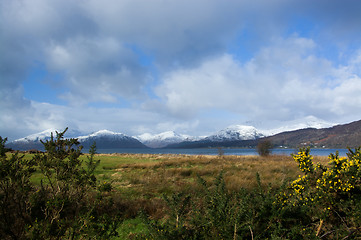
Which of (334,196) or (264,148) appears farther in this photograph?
(264,148)

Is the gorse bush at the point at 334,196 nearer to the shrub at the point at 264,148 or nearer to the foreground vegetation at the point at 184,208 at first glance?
the foreground vegetation at the point at 184,208

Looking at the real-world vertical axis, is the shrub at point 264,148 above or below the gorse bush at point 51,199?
below

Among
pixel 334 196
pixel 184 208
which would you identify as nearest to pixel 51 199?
pixel 184 208

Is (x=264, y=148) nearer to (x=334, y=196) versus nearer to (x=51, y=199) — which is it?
(x=334, y=196)

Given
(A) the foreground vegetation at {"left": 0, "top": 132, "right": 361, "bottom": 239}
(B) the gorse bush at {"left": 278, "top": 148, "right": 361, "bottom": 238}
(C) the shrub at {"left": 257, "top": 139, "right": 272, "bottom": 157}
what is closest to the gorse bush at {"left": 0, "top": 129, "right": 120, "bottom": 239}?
(A) the foreground vegetation at {"left": 0, "top": 132, "right": 361, "bottom": 239}

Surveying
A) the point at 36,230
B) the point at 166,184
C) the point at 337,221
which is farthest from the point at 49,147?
the point at 166,184

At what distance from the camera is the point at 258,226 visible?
398 centimetres

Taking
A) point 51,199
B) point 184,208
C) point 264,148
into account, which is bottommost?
point 264,148

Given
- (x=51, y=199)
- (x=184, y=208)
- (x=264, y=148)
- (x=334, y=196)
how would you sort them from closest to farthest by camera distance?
(x=51, y=199), (x=184, y=208), (x=334, y=196), (x=264, y=148)

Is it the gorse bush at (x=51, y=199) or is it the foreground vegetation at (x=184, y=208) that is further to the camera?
the foreground vegetation at (x=184, y=208)

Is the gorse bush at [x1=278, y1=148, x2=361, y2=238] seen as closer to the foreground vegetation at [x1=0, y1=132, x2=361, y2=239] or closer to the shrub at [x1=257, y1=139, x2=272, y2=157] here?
the foreground vegetation at [x1=0, y1=132, x2=361, y2=239]

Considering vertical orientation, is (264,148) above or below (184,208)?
below

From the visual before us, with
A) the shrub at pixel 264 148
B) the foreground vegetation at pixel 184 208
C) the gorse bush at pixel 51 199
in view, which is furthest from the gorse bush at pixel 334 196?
the shrub at pixel 264 148

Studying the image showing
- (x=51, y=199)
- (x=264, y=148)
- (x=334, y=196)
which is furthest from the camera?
(x=264, y=148)
